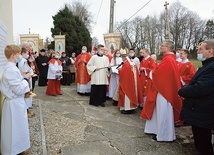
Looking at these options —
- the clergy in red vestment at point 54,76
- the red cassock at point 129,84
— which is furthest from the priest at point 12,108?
the clergy in red vestment at point 54,76

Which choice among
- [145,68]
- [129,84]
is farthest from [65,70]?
[129,84]

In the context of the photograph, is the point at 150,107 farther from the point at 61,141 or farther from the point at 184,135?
the point at 61,141

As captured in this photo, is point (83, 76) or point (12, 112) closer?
point (12, 112)

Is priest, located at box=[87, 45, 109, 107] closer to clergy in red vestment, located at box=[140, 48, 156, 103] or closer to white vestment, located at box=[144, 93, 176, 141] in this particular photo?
clergy in red vestment, located at box=[140, 48, 156, 103]

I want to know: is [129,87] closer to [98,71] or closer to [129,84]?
[129,84]

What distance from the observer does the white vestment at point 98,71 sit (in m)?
7.96

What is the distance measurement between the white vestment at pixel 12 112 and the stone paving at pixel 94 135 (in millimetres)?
491

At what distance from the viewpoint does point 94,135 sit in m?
5.02

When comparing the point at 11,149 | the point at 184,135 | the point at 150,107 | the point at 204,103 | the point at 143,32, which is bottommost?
the point at 184,135

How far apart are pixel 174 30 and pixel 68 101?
159ft

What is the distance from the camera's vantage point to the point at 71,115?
6629mm

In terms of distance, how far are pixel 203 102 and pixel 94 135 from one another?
250 centimetres

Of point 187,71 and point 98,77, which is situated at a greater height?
point 187,71

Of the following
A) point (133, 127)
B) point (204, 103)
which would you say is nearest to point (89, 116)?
point (133, 127)
